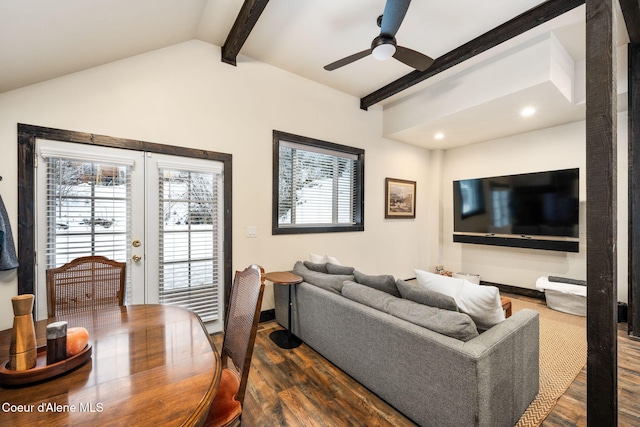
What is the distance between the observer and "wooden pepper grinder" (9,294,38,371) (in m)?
0.94

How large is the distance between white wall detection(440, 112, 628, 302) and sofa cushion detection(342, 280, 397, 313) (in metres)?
3.50

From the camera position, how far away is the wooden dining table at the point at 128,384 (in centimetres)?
79

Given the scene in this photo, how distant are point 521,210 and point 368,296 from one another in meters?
3.48

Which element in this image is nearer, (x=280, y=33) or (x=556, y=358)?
(x=556, y=358)

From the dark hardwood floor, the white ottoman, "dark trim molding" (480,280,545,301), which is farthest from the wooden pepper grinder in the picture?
"dark trim molding" (480,280,545,301)

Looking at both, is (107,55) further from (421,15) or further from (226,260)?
(421,15)

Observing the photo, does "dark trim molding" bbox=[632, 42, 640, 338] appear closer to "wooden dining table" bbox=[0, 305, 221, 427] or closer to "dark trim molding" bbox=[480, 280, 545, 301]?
"dark trim molding" bbox=[480, 280, 545, 301]

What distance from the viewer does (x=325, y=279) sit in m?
2.61

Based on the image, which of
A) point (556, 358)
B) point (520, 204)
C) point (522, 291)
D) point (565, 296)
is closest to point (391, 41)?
point (556, 358)

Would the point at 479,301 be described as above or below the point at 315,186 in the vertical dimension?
below

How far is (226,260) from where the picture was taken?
3.05m

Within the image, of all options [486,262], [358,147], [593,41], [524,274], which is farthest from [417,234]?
Result: [593,41]

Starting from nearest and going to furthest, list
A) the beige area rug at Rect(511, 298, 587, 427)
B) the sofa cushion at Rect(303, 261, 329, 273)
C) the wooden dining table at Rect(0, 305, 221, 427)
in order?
1. the wooden dining table at Rect(0, 305, 221, 427)
2. the beige area rug at Rect(511, 298, 587, 427)
3. the sofa cushion at Rect(303, 261, 329, 273)

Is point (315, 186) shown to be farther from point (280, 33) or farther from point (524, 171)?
point (524, 171)
